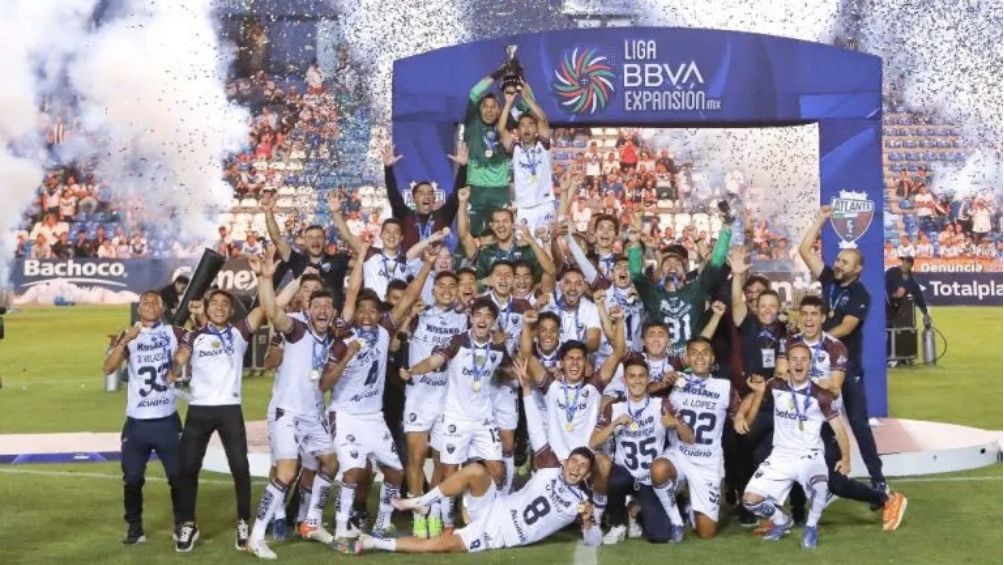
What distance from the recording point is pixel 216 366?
8.76 meters

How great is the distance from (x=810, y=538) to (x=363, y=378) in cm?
302

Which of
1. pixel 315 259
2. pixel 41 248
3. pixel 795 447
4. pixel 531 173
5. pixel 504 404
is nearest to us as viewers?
pixel 795 447

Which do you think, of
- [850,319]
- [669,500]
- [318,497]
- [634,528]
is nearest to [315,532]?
[318,497]

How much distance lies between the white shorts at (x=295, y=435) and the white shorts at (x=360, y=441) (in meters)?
0.08

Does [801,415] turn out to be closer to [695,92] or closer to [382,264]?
[382,264]

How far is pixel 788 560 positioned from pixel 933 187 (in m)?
34.5

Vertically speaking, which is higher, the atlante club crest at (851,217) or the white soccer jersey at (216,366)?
the atlante club crest at (851,217)

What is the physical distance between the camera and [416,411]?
934cm

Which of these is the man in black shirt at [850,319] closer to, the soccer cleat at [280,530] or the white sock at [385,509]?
the white sock at [385,509]

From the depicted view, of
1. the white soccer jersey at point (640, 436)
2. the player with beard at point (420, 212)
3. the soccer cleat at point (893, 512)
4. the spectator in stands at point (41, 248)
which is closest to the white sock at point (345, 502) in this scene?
the white soccer jersey at point (640, 436)

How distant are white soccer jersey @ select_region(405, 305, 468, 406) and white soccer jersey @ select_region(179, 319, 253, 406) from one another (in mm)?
1216

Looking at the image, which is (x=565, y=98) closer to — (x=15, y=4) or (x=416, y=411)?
(x=416, y=411)

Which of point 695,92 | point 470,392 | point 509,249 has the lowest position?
point 470,392

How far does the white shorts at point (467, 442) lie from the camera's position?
914 centimetres
